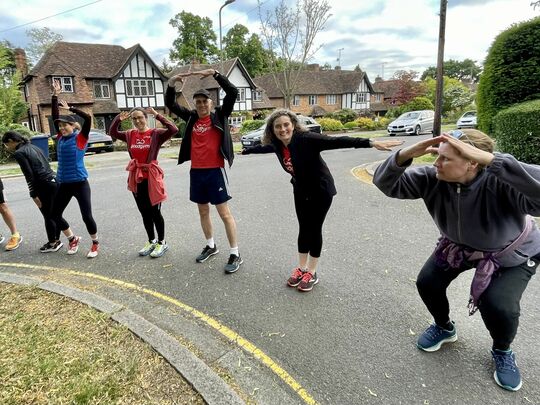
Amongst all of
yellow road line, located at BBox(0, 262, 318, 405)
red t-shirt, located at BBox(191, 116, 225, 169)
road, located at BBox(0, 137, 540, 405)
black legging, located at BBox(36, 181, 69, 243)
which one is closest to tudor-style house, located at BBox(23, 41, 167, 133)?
road, located at BBox(0, 137, 540, 405)

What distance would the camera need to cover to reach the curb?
225 centimetres

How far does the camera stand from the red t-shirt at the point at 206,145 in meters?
3.99

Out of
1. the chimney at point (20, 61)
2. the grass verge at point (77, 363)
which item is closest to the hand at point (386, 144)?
the grass verge at point (77, 363)

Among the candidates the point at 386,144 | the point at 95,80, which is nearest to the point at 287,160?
the point at 386,144

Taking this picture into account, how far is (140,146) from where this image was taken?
14.2ft

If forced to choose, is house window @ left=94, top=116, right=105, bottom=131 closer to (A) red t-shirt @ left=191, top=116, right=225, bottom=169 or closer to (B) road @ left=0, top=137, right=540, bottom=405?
(B) road @ left=0, top=137, right=540, bottom=405

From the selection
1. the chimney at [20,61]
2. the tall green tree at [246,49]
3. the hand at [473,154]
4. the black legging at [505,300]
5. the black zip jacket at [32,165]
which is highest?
the tall green tree at [246,49]

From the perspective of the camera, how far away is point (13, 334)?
2857 mm

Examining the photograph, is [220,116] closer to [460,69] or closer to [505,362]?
[505,362]

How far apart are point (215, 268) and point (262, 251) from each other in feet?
2.42

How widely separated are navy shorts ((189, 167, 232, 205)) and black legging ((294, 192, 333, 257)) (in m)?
0.96

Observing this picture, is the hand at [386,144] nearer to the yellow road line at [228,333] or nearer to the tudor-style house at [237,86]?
the yellow road line at [228,333]

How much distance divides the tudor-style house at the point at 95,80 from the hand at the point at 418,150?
3113cm

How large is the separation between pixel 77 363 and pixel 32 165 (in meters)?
3.08
